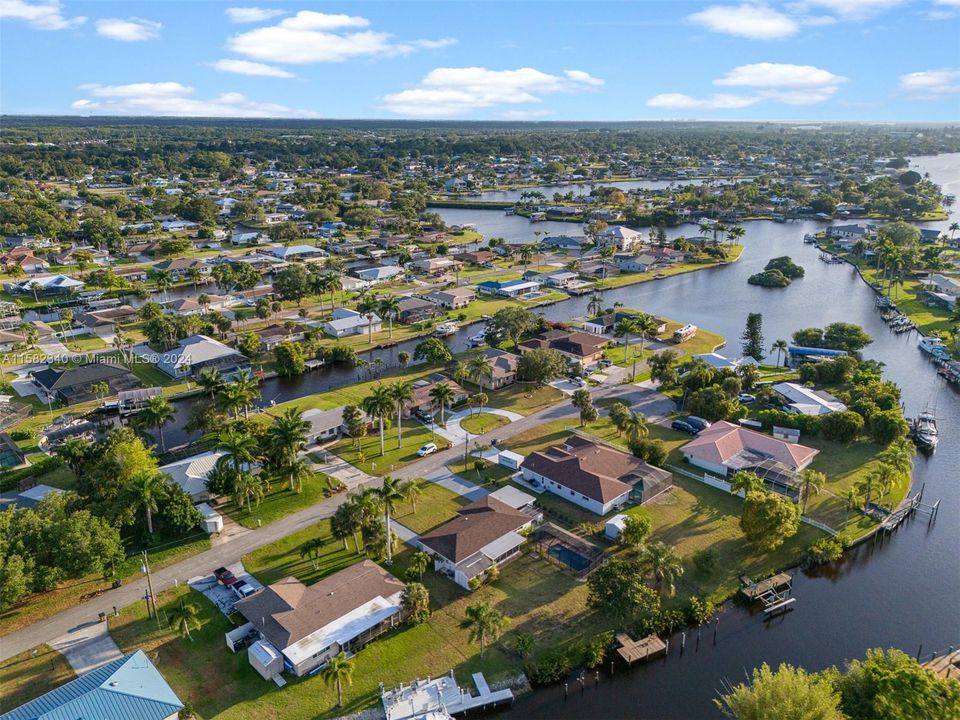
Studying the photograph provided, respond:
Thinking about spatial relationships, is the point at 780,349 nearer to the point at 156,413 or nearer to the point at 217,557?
the point at 217,557

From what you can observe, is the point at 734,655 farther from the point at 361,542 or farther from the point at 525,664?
the point at 361,542

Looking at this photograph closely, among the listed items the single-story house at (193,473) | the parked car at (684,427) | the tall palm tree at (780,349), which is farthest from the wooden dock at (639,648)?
the tall palm tree at (780,349)

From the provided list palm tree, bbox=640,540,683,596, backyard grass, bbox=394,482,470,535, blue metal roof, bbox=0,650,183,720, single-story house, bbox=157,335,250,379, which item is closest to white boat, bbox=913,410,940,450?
palm tree, bbox=640,540,683,596

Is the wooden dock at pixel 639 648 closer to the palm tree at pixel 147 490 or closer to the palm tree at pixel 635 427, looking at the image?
the palm tree at pixel 635 427

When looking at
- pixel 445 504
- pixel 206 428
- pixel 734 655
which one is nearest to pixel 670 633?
pixel 734 655

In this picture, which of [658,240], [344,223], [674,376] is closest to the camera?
[674,376]

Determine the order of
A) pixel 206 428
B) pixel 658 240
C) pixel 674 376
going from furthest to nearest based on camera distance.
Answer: pixel 658 240 → pixel 674 376 → pixel 206 428

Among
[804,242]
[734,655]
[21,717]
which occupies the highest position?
[804,242]
